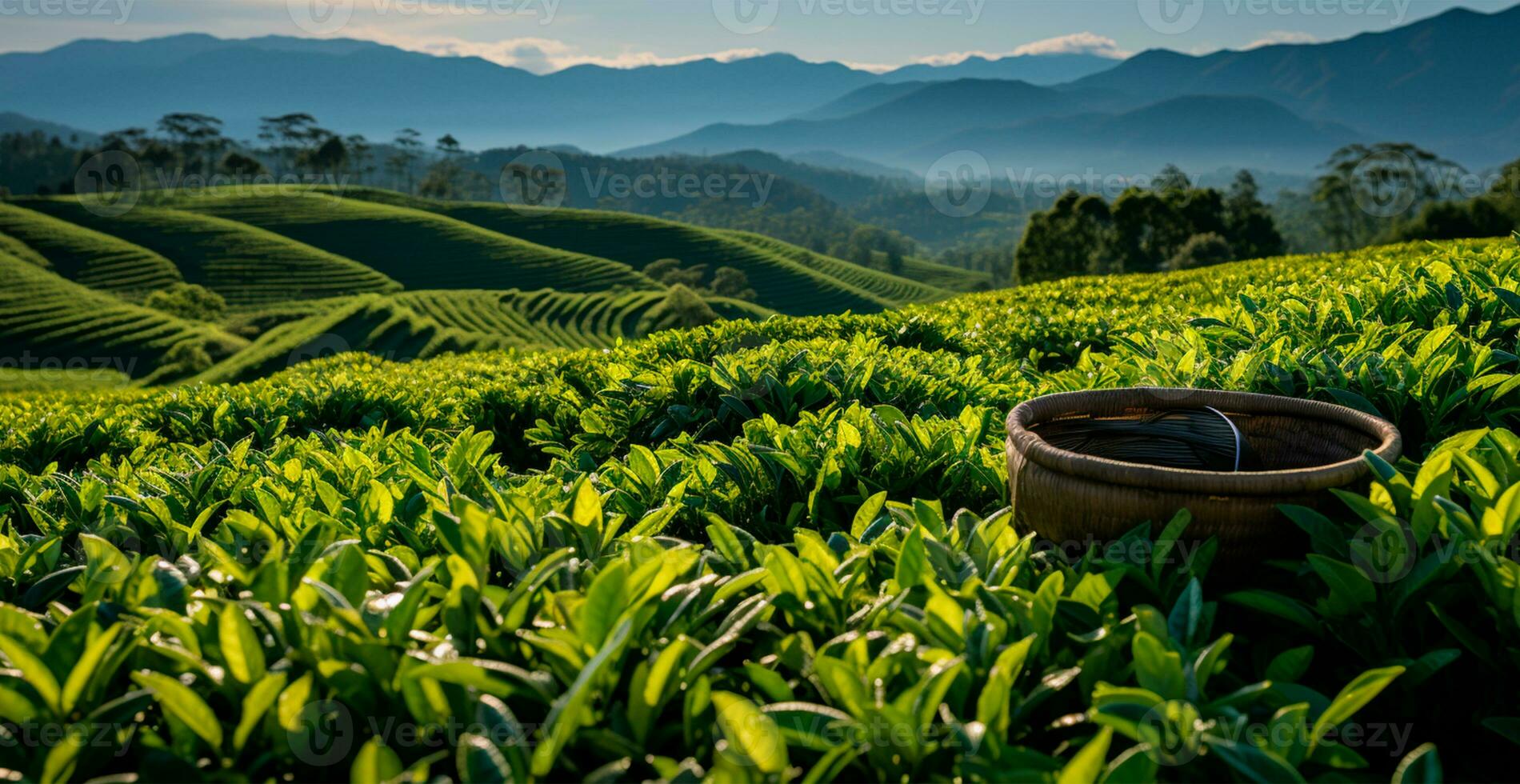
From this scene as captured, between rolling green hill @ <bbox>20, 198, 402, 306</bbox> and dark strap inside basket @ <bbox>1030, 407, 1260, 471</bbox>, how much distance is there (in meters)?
75.3

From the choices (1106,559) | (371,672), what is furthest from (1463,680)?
(371,672)

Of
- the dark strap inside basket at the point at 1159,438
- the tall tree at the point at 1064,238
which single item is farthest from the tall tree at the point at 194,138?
the dark strap inside basket at the point at 1159,438

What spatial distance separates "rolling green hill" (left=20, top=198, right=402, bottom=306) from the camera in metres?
69.7

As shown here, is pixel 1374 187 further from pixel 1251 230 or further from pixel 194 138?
pixel 194 138

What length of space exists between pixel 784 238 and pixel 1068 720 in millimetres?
155583

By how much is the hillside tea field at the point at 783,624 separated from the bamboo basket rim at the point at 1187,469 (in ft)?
0.32

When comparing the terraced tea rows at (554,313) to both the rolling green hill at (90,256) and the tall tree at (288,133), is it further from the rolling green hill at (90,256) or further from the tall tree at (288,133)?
the tall tree at (288,133)

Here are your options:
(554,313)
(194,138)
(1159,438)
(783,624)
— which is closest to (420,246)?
(554,313)

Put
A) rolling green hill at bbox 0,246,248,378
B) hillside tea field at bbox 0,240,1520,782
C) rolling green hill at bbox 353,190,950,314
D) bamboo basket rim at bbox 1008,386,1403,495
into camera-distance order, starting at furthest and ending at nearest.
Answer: rolling green hill at bbox 353,190,950,314 < rolling green hill at bbox 0,246,248,378 < bamboo basket rim at bbox 1008,386,1403,495 < hillside tea field at bbox 0,240,1520,782

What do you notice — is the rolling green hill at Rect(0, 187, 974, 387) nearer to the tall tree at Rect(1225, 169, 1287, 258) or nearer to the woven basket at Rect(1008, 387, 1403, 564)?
the tall tree at Rect(1225, 169, 1287, 258)

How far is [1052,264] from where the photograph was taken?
56406mm

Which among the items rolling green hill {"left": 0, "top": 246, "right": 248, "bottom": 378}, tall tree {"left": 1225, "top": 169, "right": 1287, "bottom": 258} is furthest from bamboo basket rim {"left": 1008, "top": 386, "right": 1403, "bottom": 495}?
tall tree {"left": 1225, "top": 169, "right": 1287, "bottom": 258}

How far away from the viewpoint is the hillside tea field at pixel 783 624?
151cm

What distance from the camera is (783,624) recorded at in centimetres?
203
